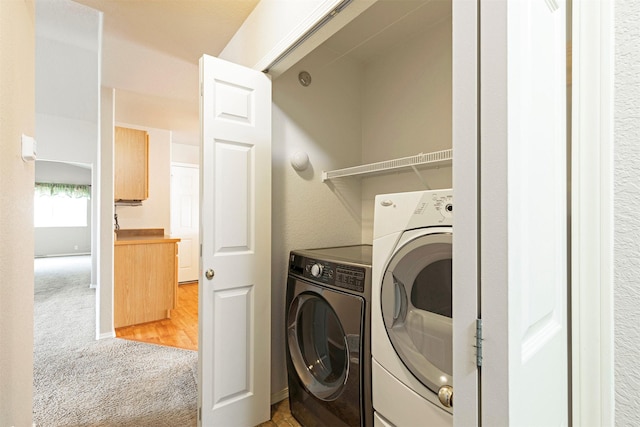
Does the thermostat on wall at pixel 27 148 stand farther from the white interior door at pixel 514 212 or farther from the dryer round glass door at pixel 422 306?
the white interior door at pixel 514 212

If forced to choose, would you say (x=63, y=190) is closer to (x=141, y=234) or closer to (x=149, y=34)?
(x=141, y=234)

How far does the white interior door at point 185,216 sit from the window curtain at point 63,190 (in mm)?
5909

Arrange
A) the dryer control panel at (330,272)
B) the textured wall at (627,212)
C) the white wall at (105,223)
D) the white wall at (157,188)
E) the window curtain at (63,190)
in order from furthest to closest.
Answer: the window curtain at (63,190), the white wall at (157,188), the white wall at (105,223), the dryer control panel at (330,272), the textured wall at (627,212)

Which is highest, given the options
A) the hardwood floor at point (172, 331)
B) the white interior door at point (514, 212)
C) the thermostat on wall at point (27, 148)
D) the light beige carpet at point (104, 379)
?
the thermostat on wall at point (27, 148)

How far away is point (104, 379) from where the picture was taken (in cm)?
217

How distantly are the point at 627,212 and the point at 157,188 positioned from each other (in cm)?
485

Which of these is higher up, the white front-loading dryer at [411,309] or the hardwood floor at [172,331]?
the white front-loading dryer at [411,309]

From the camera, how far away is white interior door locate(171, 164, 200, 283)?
204 inches

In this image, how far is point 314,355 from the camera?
172 cm

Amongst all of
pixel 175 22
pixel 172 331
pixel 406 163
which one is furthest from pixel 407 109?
pixel 172 331

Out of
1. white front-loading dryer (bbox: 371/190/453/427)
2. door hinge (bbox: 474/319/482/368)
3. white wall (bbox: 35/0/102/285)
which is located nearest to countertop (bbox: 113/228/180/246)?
white wall (bbox: 35/0/102/285)

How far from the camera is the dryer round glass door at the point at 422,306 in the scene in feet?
3.44

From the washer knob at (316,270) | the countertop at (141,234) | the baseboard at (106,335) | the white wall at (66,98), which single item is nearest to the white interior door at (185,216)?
the countertop at (141,234)

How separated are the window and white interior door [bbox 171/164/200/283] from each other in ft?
19.4
